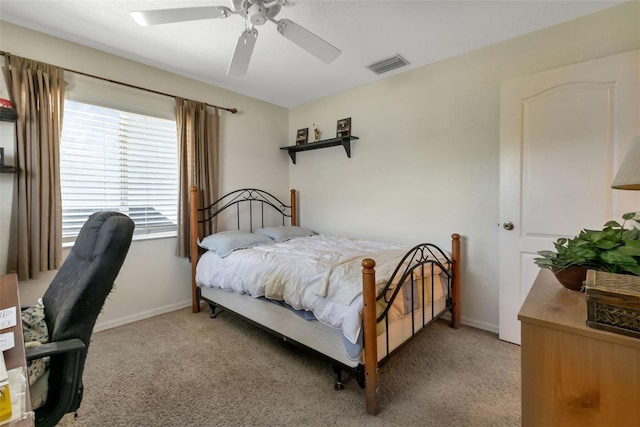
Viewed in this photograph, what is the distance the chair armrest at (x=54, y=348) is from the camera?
881mm

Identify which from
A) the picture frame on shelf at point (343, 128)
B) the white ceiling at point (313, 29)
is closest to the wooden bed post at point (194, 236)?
the white ceiling at point (313, 29)

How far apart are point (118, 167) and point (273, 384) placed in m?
2.38

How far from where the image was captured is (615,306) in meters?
0.73

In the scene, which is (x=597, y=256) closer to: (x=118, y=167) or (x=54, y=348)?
(x=54, y=348)

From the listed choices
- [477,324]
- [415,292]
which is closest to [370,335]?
[415,292]

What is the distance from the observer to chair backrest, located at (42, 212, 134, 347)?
102 centimetres

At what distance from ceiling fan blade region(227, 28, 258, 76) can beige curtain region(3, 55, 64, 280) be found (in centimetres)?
150

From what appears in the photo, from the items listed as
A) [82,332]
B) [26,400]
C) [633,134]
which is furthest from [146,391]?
[633,134]

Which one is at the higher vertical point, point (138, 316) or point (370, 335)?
point (370, 335)

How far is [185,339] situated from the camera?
2436 millimetres

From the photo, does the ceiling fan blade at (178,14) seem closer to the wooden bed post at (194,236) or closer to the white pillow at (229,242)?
the wooden bed post at (194,236)

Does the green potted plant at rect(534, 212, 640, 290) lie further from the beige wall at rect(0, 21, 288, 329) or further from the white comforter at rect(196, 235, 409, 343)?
the beige wall at rect(0, 21, 288, 329)

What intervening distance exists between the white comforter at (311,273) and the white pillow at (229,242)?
71mm

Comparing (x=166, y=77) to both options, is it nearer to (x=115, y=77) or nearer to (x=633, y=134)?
(x=115, y=77)
